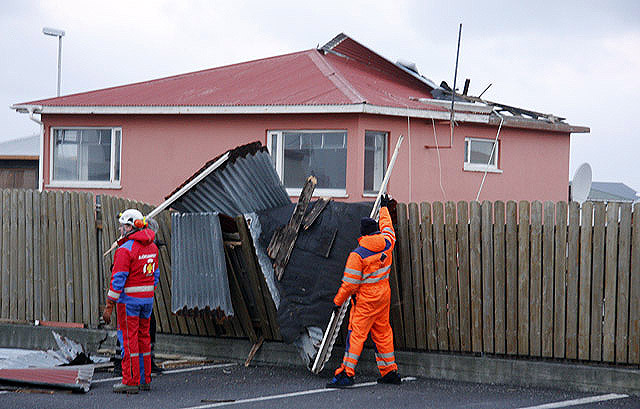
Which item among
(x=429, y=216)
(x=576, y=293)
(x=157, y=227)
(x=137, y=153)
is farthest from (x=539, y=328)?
(x=137, y=153)

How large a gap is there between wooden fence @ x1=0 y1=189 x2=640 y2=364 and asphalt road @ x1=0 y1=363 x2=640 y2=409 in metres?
0.52

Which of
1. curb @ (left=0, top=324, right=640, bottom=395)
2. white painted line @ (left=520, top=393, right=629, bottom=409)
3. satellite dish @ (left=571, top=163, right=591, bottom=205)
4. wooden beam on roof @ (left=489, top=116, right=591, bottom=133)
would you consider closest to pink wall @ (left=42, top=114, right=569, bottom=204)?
wooden beam on roof @ (left=489, top=116, right=591, bottom=133)

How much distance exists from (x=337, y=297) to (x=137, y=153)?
9.41 m

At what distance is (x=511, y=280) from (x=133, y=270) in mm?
3901

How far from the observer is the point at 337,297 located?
881 centimetres

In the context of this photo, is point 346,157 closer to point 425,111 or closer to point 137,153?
point 425,111

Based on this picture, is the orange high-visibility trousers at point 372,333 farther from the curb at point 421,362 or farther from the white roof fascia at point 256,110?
the white roof fascia at point 256,110

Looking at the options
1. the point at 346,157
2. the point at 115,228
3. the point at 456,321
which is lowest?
the point at 456,321

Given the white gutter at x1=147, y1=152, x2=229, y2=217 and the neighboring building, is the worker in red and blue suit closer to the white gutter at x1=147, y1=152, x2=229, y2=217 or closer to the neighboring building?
the white gutter at x1=147, y1=152, x2=229, y2=217

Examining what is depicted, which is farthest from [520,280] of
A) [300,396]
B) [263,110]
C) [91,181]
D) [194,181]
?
[91,181]

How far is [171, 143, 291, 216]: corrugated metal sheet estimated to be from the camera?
999 cm

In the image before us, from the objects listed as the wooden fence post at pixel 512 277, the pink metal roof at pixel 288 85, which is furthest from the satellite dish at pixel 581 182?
the wooden fence post at pixel 512 277

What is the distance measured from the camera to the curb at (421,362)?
8.42 metres

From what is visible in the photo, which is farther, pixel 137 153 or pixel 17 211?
pixel 137 153
